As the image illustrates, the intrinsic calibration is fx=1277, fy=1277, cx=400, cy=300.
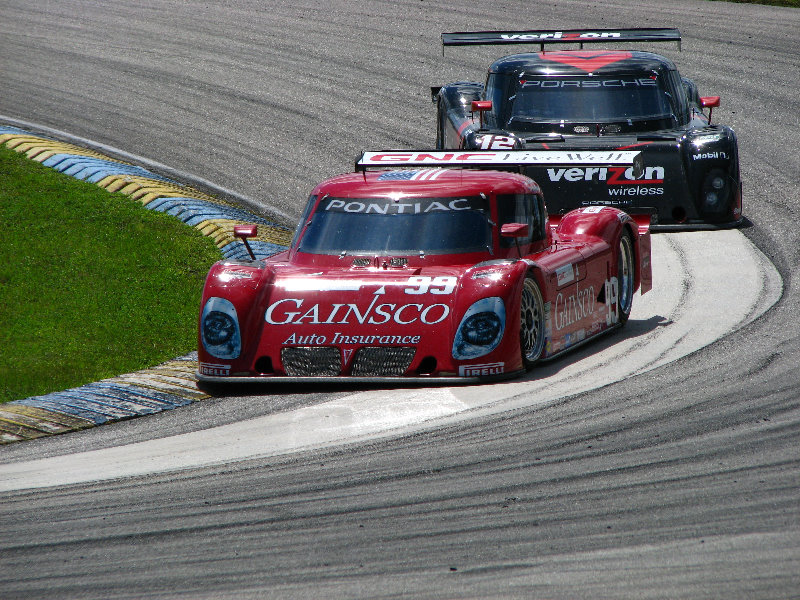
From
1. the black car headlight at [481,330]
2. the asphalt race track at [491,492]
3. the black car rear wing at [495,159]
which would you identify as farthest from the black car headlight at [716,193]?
the black car headlight at [481,330]

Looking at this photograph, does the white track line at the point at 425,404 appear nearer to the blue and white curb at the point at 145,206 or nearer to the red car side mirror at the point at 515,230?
the blue and white curb at the point at 145,206

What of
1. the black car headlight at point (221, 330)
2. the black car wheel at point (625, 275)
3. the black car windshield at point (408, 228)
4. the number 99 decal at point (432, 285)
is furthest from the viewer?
the black car wheel at point (625, 275)

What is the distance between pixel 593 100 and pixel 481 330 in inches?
271

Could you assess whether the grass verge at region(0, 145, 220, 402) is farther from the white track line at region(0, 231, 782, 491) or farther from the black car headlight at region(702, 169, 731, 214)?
the black car headlight at region(702, 169, 731, 214)

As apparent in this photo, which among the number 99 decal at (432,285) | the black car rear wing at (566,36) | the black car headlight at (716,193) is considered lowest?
the black car headlight at (716,193)

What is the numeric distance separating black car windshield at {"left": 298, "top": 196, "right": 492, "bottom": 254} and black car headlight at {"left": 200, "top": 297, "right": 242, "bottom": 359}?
3.06 ft

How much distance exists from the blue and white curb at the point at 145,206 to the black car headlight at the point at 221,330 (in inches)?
12.2

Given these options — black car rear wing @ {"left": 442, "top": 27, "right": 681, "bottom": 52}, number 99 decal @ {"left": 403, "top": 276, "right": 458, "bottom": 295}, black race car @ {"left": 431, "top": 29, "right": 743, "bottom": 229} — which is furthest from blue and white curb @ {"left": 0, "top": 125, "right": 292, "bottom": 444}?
black car rear wing @ {"left": 442, "top": 27, "right": 681, "bottom": 52}

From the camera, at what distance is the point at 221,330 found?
8.30 metres

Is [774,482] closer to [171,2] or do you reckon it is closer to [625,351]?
[625,351]

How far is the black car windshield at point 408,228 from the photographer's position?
873 cm

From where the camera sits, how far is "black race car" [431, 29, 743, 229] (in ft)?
43.3

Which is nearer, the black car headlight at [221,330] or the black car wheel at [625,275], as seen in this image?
the black car headlight at [221,330]

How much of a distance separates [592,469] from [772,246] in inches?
291
